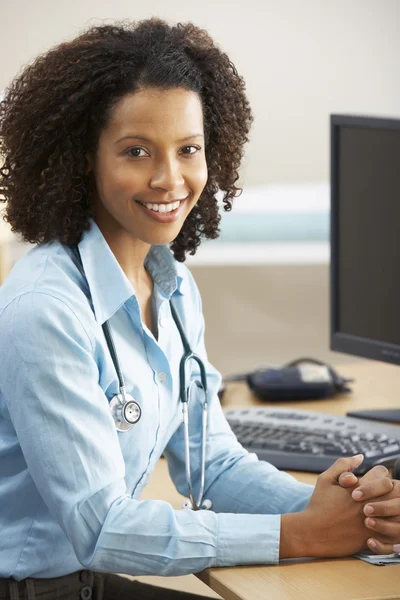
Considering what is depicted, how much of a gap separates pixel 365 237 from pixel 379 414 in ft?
1.07

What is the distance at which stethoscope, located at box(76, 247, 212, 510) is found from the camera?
49.8 inches

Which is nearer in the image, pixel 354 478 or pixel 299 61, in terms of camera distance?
pixel 354 478

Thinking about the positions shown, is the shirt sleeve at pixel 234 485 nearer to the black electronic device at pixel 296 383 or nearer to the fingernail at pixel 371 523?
the fingernail at pixel 371 523

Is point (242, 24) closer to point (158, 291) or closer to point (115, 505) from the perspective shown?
point (158, 291)

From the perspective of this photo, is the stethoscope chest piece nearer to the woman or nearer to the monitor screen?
the woman

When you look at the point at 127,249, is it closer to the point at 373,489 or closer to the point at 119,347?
the point at 119,347

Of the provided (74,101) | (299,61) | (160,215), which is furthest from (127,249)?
(299,61)

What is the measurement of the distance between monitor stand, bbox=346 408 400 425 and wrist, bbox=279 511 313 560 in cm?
64

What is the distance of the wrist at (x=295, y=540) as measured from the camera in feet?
3.93

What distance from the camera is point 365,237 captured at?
1.84m

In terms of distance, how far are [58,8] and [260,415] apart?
1682 mm

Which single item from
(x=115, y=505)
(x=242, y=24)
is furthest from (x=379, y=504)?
(x=242, y=24)

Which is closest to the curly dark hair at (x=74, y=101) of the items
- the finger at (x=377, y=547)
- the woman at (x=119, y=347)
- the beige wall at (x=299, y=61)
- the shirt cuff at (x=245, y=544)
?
the woman at (x=119, y=347)

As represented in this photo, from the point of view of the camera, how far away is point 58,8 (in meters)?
2.99
